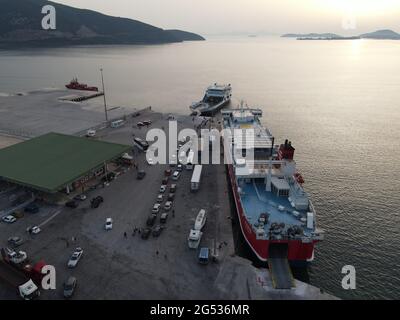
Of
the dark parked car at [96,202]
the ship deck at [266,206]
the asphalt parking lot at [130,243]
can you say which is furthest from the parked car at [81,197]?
the ship deck at [266,206]

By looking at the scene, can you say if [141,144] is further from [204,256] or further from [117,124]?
[204,256]

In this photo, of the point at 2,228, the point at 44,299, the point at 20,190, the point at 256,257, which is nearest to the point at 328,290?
the point at 256,257

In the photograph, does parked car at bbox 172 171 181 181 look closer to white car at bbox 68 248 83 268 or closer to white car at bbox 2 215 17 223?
white car at bbox 68 248 83 268

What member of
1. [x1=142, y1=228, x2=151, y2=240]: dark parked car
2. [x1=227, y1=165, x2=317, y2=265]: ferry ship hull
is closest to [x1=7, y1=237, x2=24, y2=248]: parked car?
[x1=142, y1=228, x2=151, y2=240]: dark parked car

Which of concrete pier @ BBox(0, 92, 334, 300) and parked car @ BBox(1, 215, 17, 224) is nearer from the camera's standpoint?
concrete pier @ BBox(0, 92, 334, 300)

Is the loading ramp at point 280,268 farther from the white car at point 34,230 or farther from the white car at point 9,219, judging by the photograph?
the white car at point 9,219

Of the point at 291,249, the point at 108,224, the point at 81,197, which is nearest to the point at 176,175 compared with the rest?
the point at 81,197
